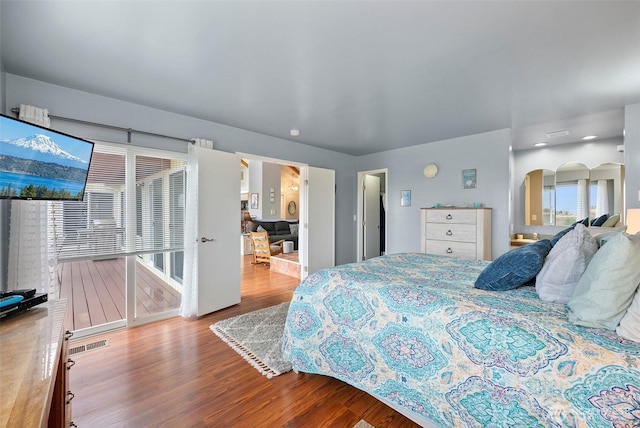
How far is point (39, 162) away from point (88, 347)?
1.82 meters

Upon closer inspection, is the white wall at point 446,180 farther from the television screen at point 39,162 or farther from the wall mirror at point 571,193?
the television screen at point 39,162

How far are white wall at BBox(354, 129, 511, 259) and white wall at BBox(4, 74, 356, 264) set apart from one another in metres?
1.40

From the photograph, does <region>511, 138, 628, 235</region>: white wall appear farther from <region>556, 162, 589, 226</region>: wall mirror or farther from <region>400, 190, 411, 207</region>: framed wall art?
<region>400, 190, 411, 207</region>: framed wall art

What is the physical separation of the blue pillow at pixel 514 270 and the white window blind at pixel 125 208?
10.7ft

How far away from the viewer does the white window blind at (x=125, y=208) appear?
2.66m

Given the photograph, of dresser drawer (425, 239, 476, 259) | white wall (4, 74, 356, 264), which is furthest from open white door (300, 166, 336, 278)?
dresser drawer (425, 239, 476, 259)

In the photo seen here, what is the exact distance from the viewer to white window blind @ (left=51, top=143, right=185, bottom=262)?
8.73 ft

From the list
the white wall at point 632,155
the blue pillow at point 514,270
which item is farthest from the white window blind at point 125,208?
the white wall at point 632,155

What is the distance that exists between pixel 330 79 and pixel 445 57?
0.93 m

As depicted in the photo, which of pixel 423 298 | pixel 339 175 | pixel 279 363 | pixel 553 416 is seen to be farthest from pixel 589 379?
pixel 339 175

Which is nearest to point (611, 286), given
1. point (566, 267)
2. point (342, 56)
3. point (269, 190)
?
point (566, 267)

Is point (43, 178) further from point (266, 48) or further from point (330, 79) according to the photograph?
point (330, 79)

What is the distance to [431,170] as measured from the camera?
14.9ft

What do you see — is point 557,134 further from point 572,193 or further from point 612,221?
point 612,221
